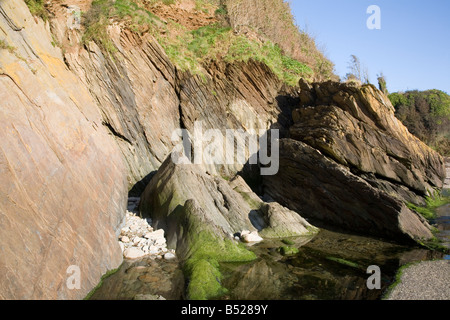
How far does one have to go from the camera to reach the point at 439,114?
31109mm

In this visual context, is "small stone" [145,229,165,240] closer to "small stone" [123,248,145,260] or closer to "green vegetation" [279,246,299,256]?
"small stone" [123,248,145,260]

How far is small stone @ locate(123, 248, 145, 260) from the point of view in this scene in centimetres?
1079

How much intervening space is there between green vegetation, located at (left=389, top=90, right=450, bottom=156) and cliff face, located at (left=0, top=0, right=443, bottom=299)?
1068 centimetres

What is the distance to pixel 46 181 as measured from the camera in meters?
8.34

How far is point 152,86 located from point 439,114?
89.0 feet

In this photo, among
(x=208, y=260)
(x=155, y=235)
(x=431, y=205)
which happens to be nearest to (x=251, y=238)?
(x=208, y=260)

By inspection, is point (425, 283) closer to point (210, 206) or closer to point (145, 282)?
point (145, 282)

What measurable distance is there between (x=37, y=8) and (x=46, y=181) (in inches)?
419

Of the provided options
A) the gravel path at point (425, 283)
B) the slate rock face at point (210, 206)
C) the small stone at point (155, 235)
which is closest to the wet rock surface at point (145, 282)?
the small stone at point (155, 235)

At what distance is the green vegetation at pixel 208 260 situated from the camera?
845 cm

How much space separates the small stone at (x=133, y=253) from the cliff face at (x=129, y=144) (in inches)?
25.0
